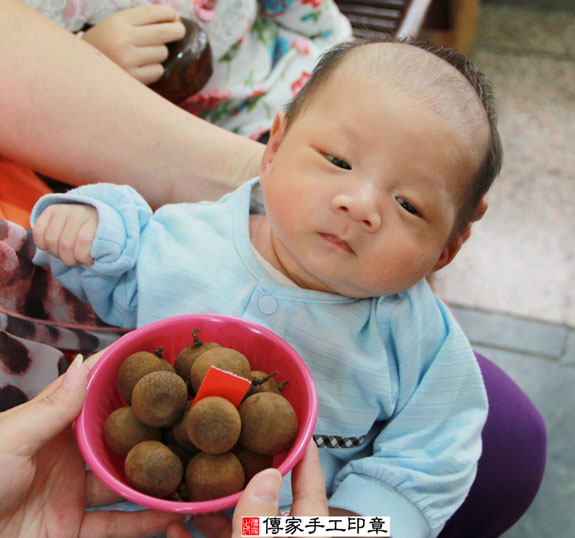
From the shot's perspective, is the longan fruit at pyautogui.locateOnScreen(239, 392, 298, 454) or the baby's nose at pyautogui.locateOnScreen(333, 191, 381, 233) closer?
the longan fruit at pyautogui.locateOnScreen(239, 392, 298, 454)

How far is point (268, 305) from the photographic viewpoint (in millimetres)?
916

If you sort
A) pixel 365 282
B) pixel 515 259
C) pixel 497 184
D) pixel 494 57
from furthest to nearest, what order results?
pixel 494 57 → pixel 497 184 → pixel 515 259 → pixel 365 282

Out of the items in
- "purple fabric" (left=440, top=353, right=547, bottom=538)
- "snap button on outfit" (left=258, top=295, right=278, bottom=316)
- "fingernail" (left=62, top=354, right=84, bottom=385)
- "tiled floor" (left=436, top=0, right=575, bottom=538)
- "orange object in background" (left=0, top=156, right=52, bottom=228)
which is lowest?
"tiled floor" (left=436, top=0, right=575, bottom=538)

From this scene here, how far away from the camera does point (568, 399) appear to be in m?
1.82

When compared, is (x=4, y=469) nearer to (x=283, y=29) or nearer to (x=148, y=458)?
(x=148, y=458)

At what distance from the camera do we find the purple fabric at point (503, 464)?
3.56ft

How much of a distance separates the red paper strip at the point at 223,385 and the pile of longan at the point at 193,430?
0.04 feet

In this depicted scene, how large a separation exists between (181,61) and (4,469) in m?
0.79

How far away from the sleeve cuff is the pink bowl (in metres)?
0.19

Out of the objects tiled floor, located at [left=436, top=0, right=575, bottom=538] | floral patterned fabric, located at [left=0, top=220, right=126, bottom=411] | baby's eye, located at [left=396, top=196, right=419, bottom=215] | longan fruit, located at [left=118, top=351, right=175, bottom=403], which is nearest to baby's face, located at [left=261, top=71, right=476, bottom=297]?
baby's eye, located at [left=396, top=196, right=419, bottom=215]

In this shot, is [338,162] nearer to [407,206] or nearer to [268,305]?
[407,206]

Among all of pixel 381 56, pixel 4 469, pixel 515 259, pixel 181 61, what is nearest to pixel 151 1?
pixel 181 61

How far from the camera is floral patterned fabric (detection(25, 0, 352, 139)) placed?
127cm

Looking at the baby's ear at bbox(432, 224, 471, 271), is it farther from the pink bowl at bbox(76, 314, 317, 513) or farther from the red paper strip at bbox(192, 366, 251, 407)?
the red paper strip at bbox(192, 366, 251, 407)
